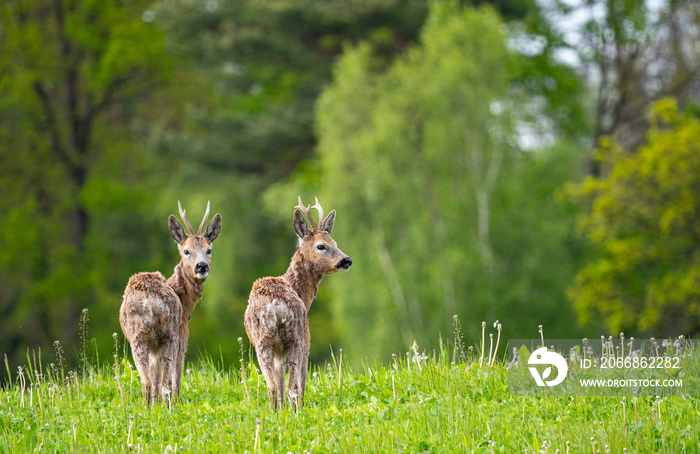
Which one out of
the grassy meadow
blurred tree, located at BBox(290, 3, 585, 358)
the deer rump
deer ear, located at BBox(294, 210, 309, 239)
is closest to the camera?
the grassy meadow

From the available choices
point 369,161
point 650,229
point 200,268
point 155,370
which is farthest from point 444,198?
point 155,370

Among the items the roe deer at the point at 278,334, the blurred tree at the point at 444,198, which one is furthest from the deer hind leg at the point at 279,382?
the blurred tree at the point at 444,198

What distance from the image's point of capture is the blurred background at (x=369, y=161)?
26812mm

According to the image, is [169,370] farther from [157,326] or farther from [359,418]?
[359,418]

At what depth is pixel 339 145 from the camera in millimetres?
28875

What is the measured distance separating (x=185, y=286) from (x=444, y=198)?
19.2 metres

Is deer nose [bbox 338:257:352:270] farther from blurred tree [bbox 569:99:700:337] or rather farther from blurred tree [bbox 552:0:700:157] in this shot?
blurred tree [bbox 552:0:700:157]

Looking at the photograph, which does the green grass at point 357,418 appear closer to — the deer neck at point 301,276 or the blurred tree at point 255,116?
the deer neck at point 301,276

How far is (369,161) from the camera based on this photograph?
2778 cm

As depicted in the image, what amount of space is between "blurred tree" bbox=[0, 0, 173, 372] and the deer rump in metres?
23.3

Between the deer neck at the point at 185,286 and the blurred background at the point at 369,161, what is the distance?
14.9m

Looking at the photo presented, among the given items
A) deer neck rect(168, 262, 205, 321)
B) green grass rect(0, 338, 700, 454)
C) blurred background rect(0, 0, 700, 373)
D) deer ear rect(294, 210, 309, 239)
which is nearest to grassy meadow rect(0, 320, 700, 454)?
green grass rect(0, 338, 700, 454)

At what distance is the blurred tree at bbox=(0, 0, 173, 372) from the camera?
30.3m

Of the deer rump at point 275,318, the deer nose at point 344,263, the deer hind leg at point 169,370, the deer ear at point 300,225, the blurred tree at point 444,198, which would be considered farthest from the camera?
the blurred tree at point 444,198
